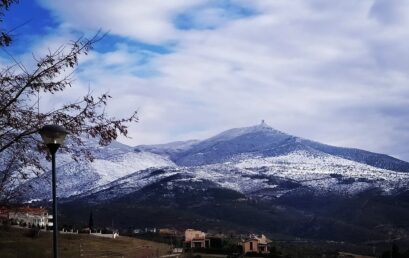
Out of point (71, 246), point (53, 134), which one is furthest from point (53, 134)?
point (71, 246)

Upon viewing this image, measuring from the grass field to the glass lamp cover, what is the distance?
62671mm

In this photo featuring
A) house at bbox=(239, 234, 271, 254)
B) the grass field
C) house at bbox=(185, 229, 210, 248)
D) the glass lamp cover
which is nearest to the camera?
the glass lamp cover

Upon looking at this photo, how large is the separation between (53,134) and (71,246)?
81.1 meters

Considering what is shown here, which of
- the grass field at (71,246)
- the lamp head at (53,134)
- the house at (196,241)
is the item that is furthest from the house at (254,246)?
the lamp head at (53,134)

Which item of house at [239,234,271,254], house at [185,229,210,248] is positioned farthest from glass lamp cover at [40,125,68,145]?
house at [185,229,210,248]

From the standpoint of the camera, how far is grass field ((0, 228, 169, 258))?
76762 mm

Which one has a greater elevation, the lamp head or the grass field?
the lamp head

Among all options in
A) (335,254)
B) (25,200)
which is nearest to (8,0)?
(25,200)

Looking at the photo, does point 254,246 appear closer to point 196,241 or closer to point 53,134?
point 196,241

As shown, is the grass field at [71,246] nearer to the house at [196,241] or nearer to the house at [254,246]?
the house at [196,241]

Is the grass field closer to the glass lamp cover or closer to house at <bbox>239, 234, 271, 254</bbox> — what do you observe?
house at <bbox>239, 234, 271, 254</bbox>

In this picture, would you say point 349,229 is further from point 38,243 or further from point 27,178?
point 27,178

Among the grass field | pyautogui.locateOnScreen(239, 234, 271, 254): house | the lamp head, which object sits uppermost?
the lamp head

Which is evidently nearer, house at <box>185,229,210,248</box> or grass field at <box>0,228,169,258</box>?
grass field at <box>0,228,169,258</box>
